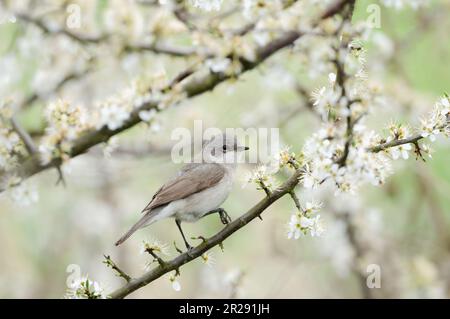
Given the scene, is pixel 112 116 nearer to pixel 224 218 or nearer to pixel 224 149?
pixel 224 218

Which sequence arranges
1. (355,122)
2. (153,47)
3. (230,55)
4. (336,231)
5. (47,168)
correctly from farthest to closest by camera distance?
(336,231) < (153,47) < (230,55) < (47,168) < (355,122)

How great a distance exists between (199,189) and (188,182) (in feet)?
0.29

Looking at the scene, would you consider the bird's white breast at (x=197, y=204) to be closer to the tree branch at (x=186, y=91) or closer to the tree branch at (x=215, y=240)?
the tree branch at (x=186, y=91)

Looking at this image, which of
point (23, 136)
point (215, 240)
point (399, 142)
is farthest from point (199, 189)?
point (399, 142)

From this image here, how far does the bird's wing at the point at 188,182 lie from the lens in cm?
426

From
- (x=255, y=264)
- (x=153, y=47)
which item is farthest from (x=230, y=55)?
(x=255, y=264)

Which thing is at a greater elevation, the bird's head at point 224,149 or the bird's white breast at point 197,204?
the bird's head at point 224,149

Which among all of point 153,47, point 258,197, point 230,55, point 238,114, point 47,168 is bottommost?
point 47,168

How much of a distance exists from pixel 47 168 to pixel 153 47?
134cm

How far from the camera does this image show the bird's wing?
4258 mm

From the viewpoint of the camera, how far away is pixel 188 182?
A: 14.9 ft

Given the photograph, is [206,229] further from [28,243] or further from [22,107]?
[22,107]

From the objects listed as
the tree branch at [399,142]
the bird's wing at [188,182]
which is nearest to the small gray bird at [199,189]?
the bird's wing at [188,182]

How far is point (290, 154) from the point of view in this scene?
3143 millimetres
